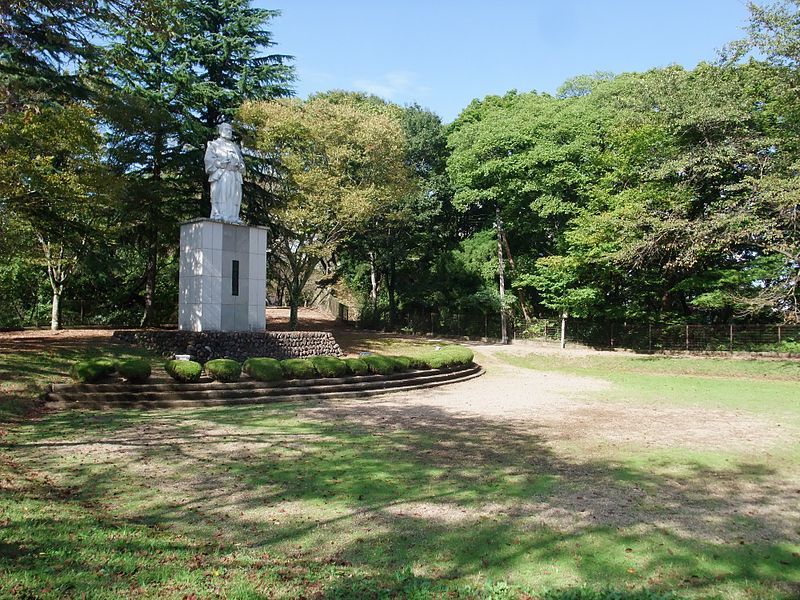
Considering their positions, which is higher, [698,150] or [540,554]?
[698,150]

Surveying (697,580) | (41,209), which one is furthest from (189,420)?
(41,209)

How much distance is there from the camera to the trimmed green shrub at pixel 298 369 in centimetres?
1390

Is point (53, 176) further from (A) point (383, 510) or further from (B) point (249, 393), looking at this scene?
(A) point (383, 510)

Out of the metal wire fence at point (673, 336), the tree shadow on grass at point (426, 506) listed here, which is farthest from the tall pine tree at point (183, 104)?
the metal wire fence at point (673, 336)

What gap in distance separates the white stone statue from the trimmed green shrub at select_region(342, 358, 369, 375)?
23.5 feet

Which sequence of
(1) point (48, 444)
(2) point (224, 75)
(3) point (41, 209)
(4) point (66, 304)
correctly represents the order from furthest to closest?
(4) point (66, 304) → (2) point (224, 75) → (3) point (41, 209) → (1) point (48, 444)

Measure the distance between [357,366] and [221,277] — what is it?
636cm

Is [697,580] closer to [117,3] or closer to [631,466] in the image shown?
[631,466]

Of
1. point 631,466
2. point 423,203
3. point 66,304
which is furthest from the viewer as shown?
point 423,203

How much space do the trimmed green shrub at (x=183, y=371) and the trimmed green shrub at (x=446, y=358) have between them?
22.9 ft

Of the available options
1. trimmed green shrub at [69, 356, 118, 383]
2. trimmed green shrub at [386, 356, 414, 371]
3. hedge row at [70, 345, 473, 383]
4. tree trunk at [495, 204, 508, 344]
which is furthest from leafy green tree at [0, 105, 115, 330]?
tree trunk at [495, 204, 508, 344]

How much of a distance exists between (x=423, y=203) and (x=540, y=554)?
99.7 feet

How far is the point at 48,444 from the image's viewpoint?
7855mm

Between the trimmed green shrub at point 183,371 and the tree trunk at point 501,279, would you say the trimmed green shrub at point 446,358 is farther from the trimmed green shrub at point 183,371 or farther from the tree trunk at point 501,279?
the tree trunk at point 501,279
